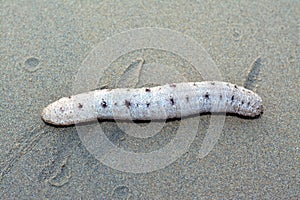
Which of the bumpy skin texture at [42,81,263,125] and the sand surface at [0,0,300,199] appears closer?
the sand surface at [0,0,300,199]

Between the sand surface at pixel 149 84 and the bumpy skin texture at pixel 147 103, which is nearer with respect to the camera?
the sand surface at pixel 149 84

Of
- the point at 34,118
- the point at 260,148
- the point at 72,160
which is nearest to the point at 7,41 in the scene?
the point at 34,118

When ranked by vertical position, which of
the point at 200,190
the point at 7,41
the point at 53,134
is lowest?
the point at 200,190

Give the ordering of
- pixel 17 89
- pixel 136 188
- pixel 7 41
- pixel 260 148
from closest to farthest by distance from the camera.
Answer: pixel 136 188 → pixel 260 148 → pixel 17 89 → pixel 7 41

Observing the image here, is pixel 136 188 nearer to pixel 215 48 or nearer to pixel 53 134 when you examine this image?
pixel 53 134

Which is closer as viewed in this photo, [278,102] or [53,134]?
[53,134]

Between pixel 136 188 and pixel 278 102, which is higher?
pixel 278 102

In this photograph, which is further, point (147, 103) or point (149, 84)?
point (149, 84)

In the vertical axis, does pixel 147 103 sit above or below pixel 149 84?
below
